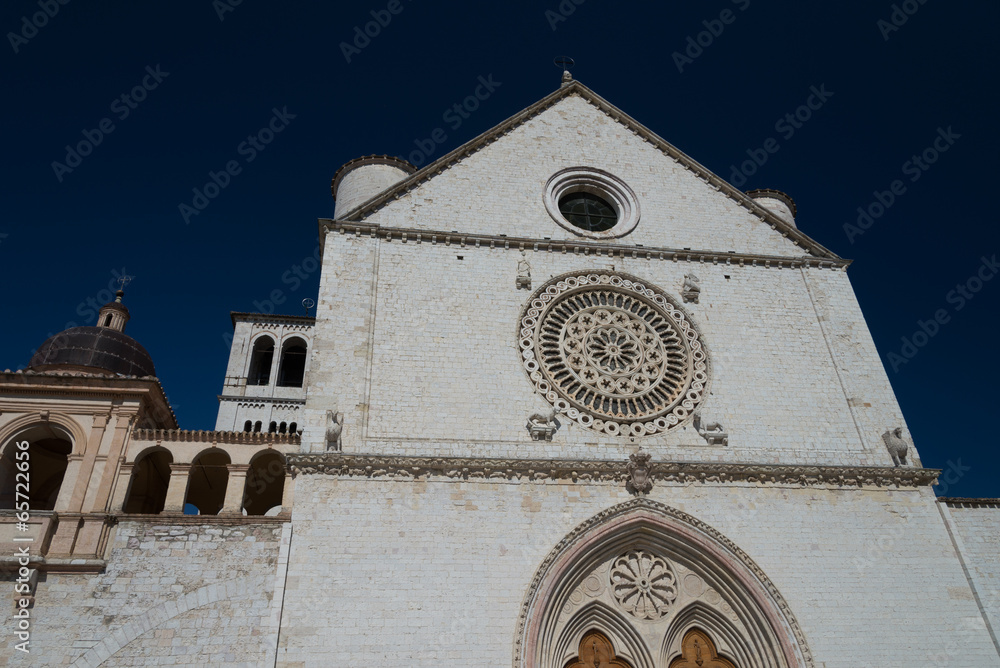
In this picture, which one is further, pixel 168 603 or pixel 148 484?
pixel 148 484

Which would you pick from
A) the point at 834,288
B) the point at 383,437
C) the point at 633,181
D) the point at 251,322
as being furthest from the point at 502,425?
the point at 251,322

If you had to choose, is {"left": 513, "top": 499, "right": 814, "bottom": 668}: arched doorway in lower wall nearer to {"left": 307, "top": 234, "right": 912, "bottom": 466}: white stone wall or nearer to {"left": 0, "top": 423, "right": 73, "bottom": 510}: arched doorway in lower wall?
{"left": 307, "top": 234, "right": 912, "bottom": 466}: white stone wall

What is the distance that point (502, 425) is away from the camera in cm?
1088

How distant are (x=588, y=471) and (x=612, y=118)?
29.7 ft

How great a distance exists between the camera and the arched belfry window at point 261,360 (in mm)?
26719

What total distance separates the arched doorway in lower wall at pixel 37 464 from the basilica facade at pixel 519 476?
5 cm

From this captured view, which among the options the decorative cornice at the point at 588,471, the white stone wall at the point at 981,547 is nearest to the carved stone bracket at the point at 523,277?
the decorative cornice at the point at 588,471

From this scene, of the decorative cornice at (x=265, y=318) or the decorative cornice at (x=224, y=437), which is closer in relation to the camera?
the decorative cornice at (x=224, y=437)

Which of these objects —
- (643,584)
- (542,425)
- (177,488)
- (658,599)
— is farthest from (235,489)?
(658,599)

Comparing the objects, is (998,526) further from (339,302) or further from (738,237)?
(339,302)

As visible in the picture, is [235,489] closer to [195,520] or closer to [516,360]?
[195,520]

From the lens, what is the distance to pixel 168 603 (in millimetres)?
8672

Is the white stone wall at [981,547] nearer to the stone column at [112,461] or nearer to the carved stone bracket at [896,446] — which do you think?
the carved stone bracket at [896,446]

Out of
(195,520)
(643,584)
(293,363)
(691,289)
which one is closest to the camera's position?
(195,520)
